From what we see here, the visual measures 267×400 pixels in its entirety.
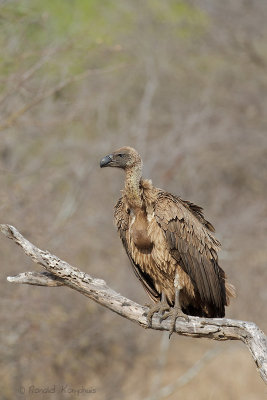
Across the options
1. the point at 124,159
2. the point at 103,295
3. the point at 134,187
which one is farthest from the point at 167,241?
the point at 103,295

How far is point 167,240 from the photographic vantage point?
707cm

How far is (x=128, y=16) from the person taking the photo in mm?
21078

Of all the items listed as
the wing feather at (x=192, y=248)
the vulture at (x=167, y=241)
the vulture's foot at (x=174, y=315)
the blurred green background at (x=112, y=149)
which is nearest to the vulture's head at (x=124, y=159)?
the vulture at (x=167, y=241)

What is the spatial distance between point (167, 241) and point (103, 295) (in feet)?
3.65

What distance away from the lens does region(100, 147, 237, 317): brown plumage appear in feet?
23.3

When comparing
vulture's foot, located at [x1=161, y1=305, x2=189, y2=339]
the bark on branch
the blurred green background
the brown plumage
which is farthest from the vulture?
the blurred green background

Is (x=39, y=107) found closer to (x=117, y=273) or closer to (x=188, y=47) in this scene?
(x=117, y=273)

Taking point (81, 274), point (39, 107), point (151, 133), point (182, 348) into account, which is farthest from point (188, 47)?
point (81, 274)

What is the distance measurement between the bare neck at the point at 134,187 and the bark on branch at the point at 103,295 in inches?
45.9

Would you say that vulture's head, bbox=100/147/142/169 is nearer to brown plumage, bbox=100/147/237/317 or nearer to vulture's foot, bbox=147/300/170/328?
brown plumage, bbox=100/147/237/317

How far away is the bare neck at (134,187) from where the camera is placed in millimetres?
7141

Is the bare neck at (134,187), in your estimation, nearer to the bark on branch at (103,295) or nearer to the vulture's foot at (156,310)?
the vulture's foot at (156,310)

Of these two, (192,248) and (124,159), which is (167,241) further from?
(124,159)

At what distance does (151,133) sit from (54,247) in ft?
24.4
